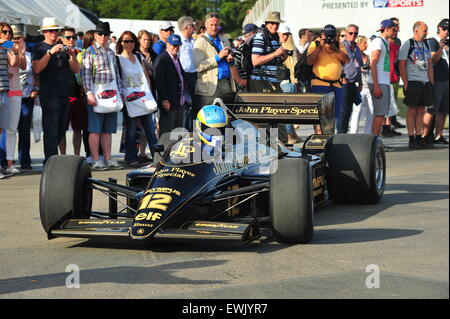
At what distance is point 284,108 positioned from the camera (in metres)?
10.2

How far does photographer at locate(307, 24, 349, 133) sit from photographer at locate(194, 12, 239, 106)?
141cm

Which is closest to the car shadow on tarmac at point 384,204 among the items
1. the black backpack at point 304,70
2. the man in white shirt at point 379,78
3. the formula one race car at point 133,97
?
the black backpack at point 304,70

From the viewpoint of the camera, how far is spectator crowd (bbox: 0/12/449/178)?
499 inches

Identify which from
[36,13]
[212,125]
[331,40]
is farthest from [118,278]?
[36,13]

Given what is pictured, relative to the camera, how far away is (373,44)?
1480 cm

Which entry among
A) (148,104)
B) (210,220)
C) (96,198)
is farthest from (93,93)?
(210,220)

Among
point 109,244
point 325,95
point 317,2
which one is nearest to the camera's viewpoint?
point 109,244

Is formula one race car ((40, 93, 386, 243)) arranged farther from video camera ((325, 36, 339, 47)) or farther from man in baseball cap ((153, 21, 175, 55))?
man in baseball cap ((153, 21, 175, 55))

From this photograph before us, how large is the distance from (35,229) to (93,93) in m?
4.59

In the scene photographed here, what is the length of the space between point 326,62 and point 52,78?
4.10 meters

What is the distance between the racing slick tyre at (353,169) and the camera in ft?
31.7

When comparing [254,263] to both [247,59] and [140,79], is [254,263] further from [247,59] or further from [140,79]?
[140,79]

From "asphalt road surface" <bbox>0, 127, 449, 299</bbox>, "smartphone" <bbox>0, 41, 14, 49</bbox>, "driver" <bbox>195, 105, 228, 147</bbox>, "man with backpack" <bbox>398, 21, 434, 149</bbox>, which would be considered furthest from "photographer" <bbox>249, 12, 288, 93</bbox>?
"driver" <bbox>195, 105, 228, 147</bbox>
